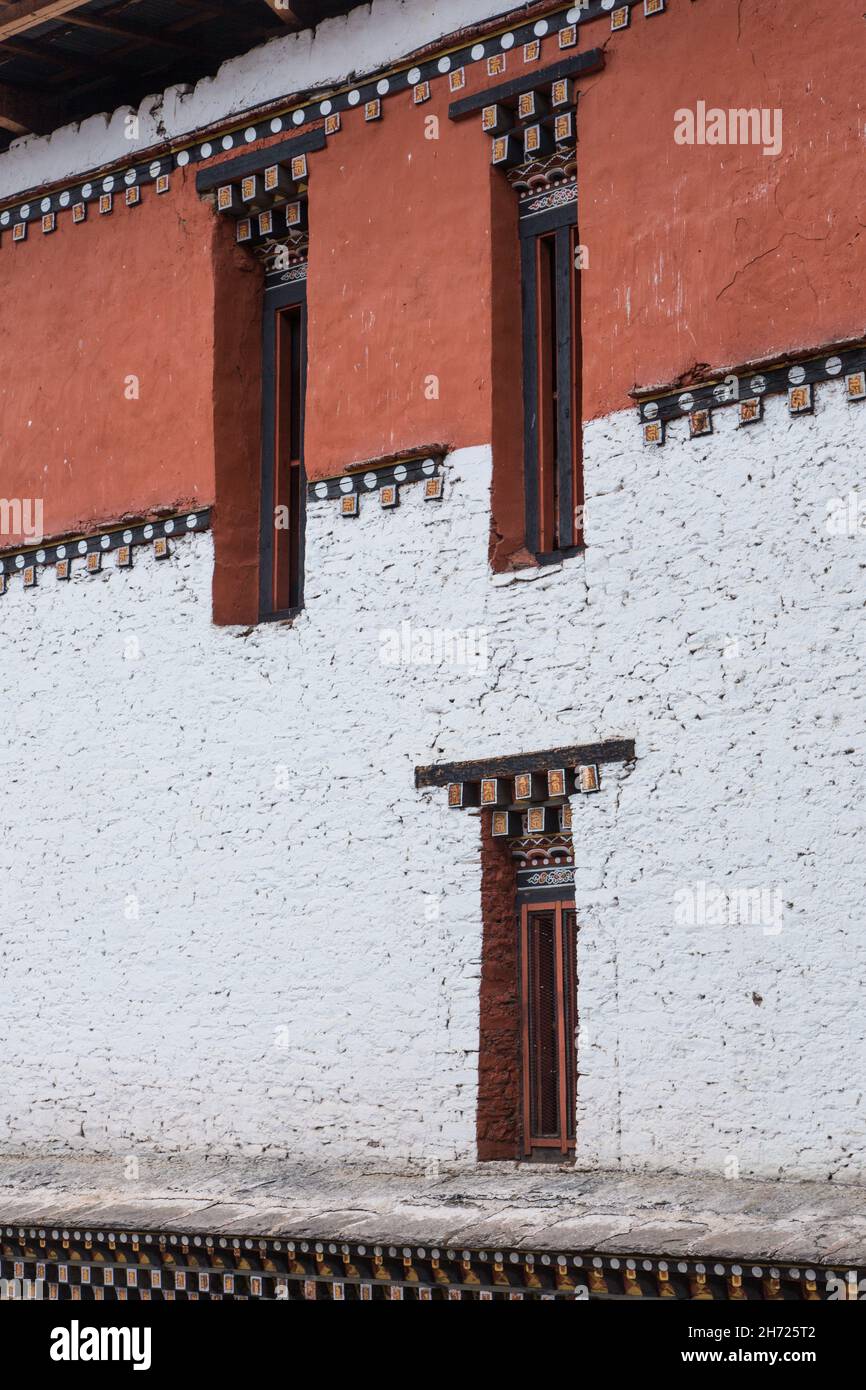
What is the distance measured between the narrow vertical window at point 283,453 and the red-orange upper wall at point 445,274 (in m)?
0.15

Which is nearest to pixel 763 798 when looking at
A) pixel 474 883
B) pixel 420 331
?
A: pixel 474 883

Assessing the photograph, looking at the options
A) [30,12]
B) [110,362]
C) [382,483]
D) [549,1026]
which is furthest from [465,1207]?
[30,12]

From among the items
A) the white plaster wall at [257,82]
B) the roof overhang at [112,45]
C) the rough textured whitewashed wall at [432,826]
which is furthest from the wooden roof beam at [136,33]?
the rough textured whitewashed wall at [432,826]

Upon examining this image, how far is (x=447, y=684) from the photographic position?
820cm

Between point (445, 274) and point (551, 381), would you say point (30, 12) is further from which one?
point (551, 381)

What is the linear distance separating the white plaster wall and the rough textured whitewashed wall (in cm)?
196

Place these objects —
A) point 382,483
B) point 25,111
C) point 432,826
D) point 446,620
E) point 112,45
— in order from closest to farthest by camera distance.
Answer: point 432,826 → point 446,620 → point 382,483 → point 112,45 → point 25,111

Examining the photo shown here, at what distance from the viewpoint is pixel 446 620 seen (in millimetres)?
8242

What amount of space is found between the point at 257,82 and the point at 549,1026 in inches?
181

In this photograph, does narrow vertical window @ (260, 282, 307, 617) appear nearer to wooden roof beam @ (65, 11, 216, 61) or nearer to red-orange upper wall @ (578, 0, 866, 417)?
wooden roof beam @ (65, 11, 216, 61)

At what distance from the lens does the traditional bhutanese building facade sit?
708cm

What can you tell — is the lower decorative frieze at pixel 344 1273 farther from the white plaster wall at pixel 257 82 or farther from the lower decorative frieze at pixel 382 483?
the white plaster wall at pixel 257 82

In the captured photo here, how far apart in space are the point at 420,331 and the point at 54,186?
2689mm
